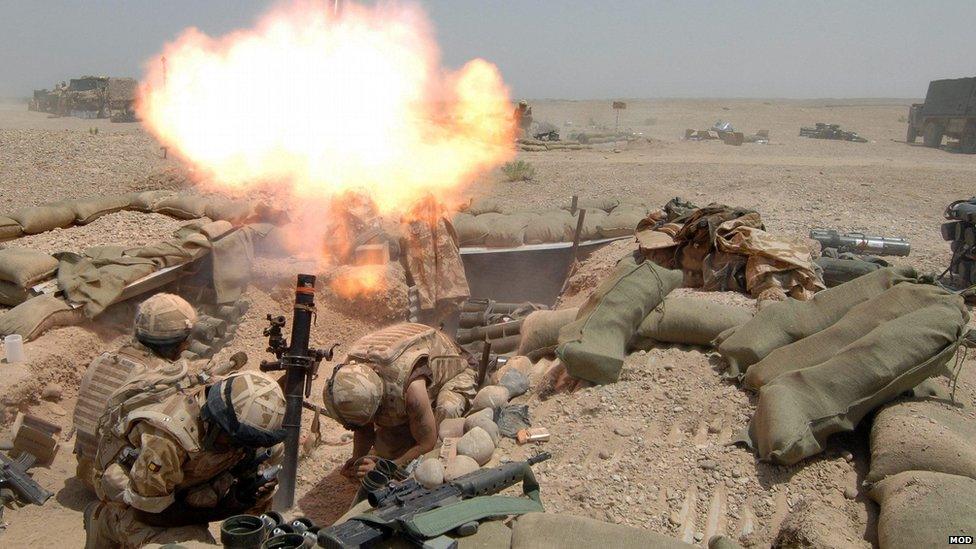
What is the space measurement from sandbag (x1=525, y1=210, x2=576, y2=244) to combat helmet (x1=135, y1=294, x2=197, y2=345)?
6.67 metres

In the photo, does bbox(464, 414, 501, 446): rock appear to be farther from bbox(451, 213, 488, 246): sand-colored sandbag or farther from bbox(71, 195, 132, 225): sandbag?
bbox(71, 195, 132, 225): sandbag

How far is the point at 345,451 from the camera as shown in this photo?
6.38 metres

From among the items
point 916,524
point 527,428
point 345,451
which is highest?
point 916,524

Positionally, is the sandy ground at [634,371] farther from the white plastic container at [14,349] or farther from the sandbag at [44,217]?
the sandbag at [44,217]

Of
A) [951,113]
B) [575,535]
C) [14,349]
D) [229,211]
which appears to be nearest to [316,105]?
[229,211]

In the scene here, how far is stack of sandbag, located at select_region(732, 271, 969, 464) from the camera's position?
431 centimetres

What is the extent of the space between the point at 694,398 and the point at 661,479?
1047 mm

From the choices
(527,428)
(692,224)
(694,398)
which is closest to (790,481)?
(694,398)

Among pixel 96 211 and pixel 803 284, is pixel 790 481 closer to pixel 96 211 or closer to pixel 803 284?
pixel 803 284

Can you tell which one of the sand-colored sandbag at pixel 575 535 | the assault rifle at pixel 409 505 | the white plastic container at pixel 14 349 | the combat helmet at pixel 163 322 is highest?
the combat helmet at pixel 163 322

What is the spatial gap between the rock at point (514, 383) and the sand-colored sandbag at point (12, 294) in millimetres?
4979

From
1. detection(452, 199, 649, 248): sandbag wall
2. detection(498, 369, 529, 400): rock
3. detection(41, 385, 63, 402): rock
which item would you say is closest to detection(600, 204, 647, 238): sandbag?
detection(452, 199, 649, 248): sandbag wall

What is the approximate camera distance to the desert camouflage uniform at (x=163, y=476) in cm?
347

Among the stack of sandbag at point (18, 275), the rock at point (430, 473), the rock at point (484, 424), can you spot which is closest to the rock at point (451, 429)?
the rock at point (484, 424)
